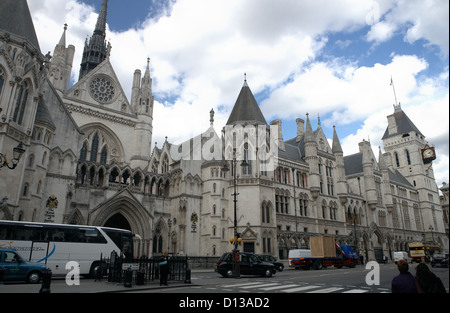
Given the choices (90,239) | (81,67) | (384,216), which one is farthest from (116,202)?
(384,216)

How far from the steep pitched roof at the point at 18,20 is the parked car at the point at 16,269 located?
1696 centimetres

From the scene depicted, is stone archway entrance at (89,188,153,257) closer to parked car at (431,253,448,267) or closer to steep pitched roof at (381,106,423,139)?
parked car at (431,253,448,267)

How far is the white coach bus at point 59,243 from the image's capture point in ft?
52.7

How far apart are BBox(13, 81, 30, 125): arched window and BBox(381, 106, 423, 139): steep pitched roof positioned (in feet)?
255

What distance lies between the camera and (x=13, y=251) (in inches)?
551

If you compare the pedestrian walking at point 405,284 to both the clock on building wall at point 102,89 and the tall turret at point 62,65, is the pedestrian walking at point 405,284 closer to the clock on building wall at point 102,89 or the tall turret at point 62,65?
the tall turret at point 62,65

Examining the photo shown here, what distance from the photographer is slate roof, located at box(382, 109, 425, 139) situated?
76500 millimetres

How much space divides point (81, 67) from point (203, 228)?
38.1m

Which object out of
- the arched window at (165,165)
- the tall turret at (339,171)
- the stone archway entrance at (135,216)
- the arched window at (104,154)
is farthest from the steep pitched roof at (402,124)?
the stone archway entrance at (135,216)

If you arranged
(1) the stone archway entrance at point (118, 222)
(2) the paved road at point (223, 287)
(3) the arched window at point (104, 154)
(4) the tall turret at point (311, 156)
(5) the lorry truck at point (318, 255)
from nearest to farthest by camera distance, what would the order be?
(2) the paved road at point (223, 287), (5) the lorry truck at point (318, 255), (1) the stone archway entrance at point (118, 222), (3) the arched window at point (104, 154), (4) the tall turret at point (311, 156)

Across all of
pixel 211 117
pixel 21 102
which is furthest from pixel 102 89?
pixel 21 102

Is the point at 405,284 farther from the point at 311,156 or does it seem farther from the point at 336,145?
the point at 336,145

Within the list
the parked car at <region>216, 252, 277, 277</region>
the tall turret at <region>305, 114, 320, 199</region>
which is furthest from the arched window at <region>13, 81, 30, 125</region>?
the tall turret at <region>305, 114, 320, 199</region>
